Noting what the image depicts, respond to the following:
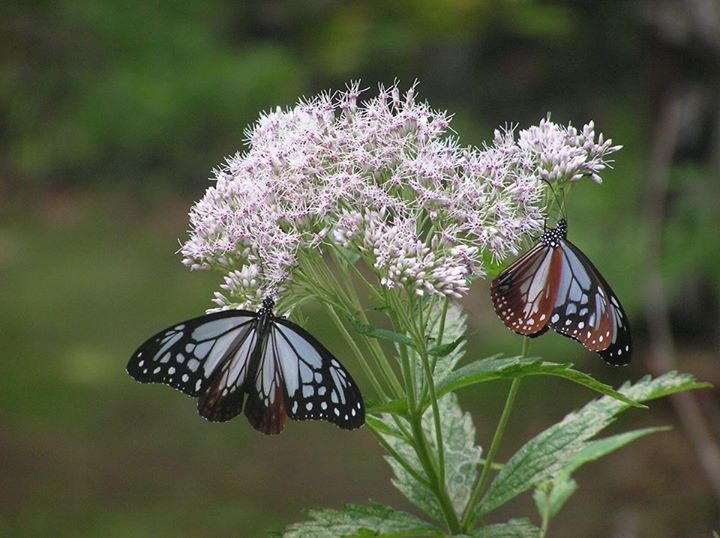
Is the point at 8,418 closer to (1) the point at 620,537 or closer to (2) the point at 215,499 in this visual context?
(2) the point at 215,499

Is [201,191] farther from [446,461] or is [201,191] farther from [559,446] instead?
[559,446]

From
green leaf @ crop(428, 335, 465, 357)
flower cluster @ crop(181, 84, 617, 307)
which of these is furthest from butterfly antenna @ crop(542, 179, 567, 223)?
green leaf @ crop(428, 335, 465, 357)

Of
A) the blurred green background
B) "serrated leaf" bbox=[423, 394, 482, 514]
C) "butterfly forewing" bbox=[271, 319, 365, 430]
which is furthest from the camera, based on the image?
the blurred green background

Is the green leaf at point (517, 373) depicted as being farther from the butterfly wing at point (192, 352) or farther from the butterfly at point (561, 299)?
the butterfly wing at point (192, 352)

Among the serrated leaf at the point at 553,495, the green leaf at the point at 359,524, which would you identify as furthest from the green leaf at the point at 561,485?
the green leaf at the point at 359,524

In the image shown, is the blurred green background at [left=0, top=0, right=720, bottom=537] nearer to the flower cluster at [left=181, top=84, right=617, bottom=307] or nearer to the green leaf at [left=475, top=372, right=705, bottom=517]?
the green leaf at [left=475, top=372, right=705, bottom=517]

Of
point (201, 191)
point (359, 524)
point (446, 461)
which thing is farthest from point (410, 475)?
point (201, 191)
